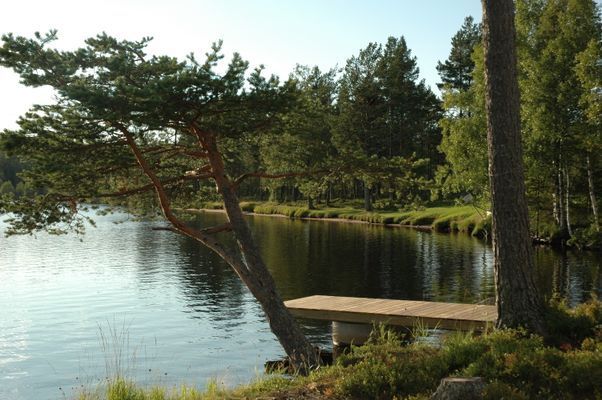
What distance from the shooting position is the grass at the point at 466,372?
6.98 metres

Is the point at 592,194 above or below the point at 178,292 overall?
above

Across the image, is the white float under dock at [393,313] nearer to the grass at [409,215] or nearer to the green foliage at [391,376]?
the green foliage at [391,376]

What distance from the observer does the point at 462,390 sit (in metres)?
6.20

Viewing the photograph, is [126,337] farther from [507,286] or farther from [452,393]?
[452,393]

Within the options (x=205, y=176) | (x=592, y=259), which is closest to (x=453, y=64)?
(x=592, y=259)

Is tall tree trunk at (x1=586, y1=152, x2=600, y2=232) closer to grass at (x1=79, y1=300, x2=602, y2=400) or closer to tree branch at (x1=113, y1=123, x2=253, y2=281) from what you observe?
tree branch at (x1=113, y1=123, x2=253, y2=281)

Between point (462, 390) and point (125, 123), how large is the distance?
8436mm

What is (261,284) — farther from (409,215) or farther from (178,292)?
(409,215)

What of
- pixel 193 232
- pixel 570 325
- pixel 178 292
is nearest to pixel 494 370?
pixel 570 325

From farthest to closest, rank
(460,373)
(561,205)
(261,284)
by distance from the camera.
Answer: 1. (561,205)
2. (261,284)
3. (460,373)

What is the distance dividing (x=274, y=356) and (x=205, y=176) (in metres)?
5.48

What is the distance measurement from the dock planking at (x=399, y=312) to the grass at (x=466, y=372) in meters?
5.18

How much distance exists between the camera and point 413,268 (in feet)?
99.3

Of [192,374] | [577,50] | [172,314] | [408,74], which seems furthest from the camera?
[408,74]
